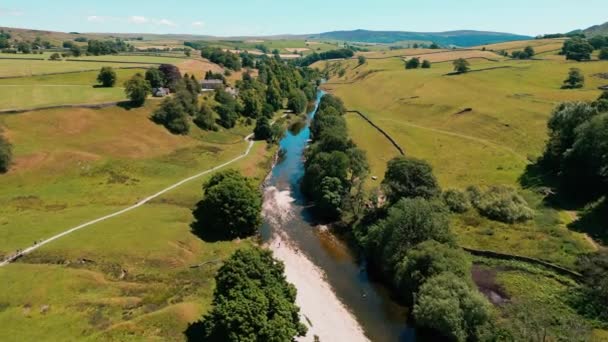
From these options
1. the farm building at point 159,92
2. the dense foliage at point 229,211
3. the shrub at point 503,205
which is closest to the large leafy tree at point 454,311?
the shrub at point 503,205

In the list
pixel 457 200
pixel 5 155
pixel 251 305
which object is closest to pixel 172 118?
pixel 5 155

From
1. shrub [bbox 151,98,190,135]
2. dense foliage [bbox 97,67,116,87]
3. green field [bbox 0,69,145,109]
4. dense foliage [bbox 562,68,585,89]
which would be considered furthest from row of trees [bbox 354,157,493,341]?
dense foliage [bbox 562,68,585,89]

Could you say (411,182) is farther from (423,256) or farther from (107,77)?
(107,77)

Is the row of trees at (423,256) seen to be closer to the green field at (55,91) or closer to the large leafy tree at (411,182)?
the large leafy tree at (411,182)

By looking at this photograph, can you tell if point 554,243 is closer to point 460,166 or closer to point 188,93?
point 460,166

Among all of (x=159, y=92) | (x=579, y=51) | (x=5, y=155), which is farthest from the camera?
(x=579, y=51)

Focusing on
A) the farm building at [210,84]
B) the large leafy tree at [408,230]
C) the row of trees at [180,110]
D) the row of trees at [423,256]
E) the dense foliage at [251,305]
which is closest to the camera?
the dense foliage at [251,305]
